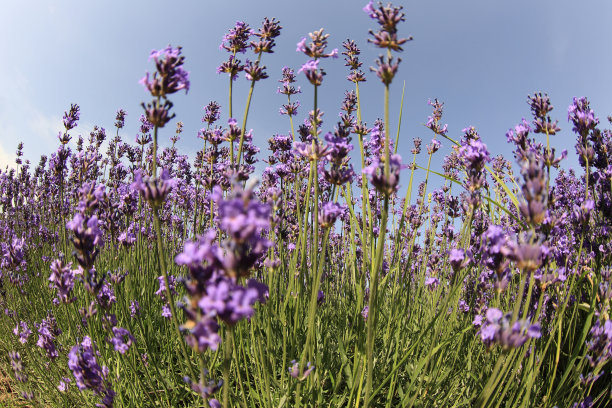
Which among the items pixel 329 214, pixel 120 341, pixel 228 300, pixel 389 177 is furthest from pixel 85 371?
pixel 389 177

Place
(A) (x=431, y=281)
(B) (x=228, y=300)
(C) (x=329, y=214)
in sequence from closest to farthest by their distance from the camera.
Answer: (B) (x=228, y=300)
(C) (x=329, y=214)
(A) (x=431, y=281)

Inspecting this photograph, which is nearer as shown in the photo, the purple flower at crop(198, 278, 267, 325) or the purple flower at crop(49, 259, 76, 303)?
the purple flower at crop(198, 278, 267, 325)

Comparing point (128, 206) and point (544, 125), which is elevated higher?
point (128, 206)

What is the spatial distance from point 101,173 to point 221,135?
4637 millimetres

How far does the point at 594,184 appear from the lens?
101 inches

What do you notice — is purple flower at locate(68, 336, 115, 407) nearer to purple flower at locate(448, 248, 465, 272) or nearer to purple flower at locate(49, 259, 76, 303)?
purple flower at locate(49, 259, 76, 303)

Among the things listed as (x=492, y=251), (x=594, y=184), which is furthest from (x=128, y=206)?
(x=594, y=184)

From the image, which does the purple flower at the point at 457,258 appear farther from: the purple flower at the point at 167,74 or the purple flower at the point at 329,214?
the purple flower at the point at 167,74

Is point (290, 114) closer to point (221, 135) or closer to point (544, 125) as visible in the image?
point (221, 135)

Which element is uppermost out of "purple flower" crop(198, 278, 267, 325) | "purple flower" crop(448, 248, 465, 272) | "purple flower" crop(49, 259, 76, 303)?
"purple flower" crop(49, 259, 76, 303)

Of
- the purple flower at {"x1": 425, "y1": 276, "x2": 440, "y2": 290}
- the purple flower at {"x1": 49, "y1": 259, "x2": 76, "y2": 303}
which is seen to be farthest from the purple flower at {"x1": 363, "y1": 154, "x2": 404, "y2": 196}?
the purple flower at {"x1": 425, "y1": 276, "x2": 440, "y2": 290}

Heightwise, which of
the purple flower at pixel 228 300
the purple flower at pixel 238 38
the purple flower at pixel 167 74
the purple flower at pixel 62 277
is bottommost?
the purple flower at pixel 228 300

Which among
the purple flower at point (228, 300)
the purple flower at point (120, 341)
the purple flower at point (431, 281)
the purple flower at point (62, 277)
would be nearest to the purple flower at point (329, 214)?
the purple flower at point (228, 300)

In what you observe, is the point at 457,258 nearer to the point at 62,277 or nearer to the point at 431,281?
the point at 431,281
